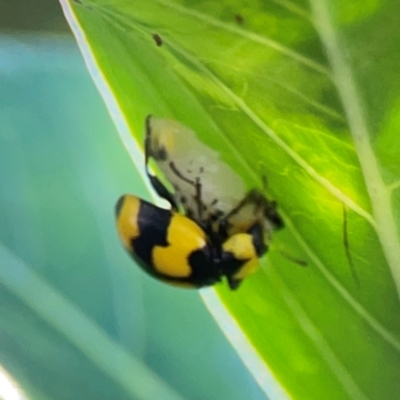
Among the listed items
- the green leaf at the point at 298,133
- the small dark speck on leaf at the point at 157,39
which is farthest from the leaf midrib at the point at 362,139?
the small dark speck on leaf at the point at 157,39

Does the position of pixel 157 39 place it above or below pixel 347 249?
above

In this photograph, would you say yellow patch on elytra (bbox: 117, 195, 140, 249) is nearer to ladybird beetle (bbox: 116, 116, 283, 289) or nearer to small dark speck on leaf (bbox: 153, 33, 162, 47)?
ladybird beetle (bbox: 116, 116, 283, 289)

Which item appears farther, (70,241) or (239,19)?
(70,241)

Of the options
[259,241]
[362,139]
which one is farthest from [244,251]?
[362,139]

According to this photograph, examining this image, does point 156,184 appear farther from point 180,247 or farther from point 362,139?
point 362,139

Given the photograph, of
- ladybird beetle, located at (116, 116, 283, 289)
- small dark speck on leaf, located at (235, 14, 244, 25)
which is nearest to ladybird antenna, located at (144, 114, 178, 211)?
ladybird beetle, located at (116, 116, 283, 289)

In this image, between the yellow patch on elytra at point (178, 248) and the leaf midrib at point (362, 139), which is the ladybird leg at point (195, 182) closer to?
the yellow patch on elytra at point (178, 248)
